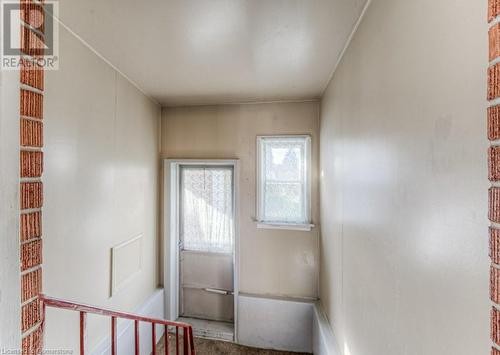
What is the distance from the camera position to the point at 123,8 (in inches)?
58.1

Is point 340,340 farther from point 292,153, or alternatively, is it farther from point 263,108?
point 263,108

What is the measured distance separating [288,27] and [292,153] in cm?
165

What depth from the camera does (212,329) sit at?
3.24 m

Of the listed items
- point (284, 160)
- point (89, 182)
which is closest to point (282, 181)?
point (284, 160)

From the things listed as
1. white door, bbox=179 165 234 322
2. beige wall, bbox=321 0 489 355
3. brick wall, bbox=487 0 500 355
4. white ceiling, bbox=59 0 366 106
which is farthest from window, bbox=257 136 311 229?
brick wall, bbox=487 0 500 355

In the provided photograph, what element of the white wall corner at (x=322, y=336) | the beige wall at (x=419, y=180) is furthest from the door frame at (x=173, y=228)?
the beige wall at (x=419, y=180)

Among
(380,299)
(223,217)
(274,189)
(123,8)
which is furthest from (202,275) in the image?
(123,8)

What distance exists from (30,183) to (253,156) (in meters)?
2.63

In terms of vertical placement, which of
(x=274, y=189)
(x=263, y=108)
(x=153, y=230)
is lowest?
(x=153, y=230)

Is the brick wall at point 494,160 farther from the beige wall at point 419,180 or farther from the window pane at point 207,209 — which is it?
the window pane at point 207,209

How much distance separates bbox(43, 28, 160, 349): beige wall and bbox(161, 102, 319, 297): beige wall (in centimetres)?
67

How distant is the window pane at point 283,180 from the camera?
3096 mm

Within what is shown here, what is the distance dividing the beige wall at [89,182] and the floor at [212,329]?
34.4 inches

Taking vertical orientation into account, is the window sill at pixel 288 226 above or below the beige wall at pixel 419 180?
below
